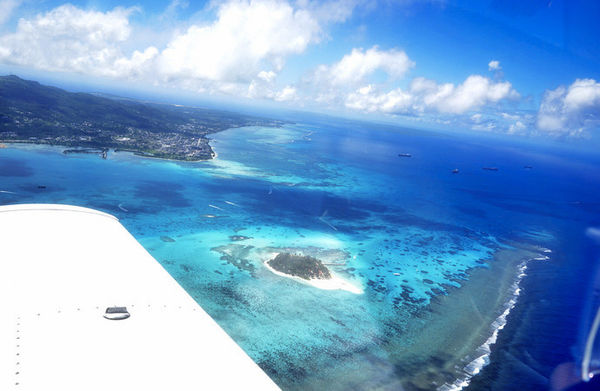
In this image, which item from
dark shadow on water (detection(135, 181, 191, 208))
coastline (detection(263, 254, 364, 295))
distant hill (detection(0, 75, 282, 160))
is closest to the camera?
coastline (detection(263, 254, 364, 295))

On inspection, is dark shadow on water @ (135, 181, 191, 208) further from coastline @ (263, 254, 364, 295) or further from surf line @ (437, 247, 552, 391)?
surf line @ (437, 247, 552, 391)

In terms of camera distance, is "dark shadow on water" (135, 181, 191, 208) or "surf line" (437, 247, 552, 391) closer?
"surf line" (437, 247, 552, 391)

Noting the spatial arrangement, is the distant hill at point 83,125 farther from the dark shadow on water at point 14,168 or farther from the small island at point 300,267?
the small island at point 300,267

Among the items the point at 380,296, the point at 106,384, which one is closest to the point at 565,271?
the point at 380,296

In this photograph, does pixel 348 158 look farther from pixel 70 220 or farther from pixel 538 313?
pixel 70 220

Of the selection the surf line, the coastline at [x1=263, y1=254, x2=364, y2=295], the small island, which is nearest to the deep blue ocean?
the surf line

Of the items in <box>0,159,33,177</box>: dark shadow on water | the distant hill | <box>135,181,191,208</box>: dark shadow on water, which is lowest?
<box>135,181,191,208</box>: dark shadow on water

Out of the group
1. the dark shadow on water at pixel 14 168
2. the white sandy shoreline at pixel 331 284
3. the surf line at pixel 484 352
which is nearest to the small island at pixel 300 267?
the white sandy shoreline at pixel 331 284

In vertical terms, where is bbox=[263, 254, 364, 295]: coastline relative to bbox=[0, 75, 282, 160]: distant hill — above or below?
below
